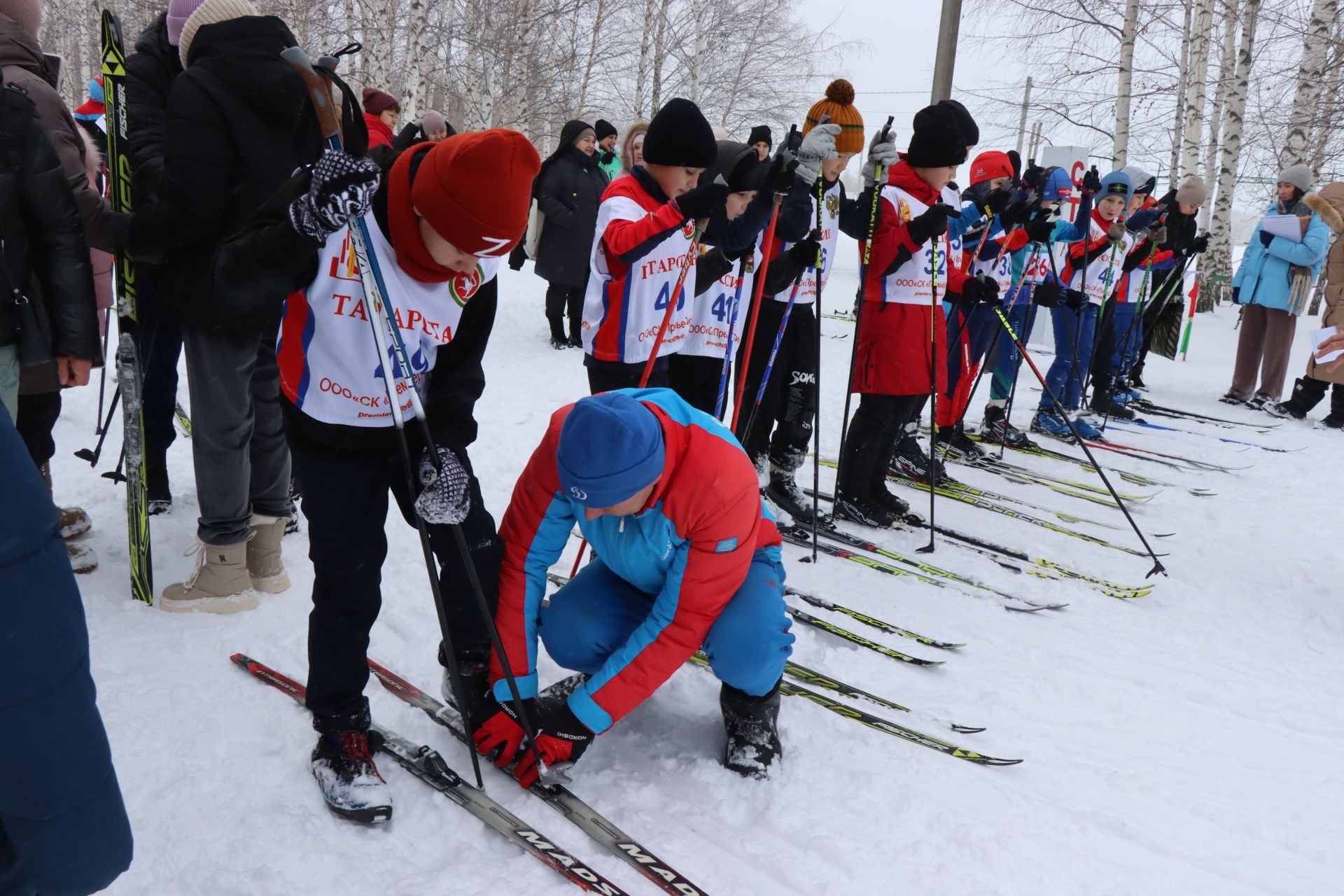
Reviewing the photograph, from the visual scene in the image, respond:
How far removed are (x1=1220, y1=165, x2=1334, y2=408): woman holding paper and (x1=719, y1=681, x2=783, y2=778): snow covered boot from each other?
332 inches

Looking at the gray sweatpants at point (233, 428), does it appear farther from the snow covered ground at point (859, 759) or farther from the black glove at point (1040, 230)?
the black glove at point (1040, 230)

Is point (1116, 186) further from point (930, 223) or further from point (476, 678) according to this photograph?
point (476, 678)

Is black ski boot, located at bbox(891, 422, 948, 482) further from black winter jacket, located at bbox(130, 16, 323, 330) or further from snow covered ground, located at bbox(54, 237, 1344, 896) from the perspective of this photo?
black winter jacket, located at bbox(130, 16, 323, 330)

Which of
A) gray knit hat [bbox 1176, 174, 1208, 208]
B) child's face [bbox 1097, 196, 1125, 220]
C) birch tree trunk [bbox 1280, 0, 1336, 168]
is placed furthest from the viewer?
birch tree trunk [bbox 1280, 0, 1336, 168]

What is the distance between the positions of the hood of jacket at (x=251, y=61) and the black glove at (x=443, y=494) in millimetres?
1245

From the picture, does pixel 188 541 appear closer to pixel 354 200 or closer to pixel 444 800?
pixel 444 800

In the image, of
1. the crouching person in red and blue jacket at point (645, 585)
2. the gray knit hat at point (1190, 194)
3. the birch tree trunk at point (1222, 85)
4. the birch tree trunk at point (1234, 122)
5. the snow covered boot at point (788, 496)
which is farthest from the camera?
the birch tree trunk at point (1222, 85)

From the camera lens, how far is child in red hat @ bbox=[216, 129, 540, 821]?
67.2 inches

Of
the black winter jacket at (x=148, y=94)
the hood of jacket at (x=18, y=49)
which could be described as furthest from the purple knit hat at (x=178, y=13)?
the hood of jacket at (x=18, y=49)

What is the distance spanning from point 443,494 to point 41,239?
164 cm

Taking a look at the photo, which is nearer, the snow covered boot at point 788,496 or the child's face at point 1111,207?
the snow covered boot at point 788,496

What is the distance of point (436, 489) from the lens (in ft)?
6.20

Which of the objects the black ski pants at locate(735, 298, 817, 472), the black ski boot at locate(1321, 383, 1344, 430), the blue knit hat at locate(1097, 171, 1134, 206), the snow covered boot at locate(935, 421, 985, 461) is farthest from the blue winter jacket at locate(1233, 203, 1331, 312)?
the black ski pants at locate(735, 298, 817, 472)

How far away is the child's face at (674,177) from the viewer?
10.7ft
